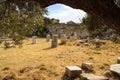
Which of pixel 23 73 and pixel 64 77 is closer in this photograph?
pixel 64 77

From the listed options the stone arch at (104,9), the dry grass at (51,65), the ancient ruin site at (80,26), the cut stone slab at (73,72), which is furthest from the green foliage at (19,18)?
the stone arch at (104,9)

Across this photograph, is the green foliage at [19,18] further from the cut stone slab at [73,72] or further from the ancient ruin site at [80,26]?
the cut stone slab at [73,72]

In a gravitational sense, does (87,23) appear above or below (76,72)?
above

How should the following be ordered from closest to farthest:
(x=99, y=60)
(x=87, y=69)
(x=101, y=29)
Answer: (x=101, y=29), (x=87, y=69), (x=99, y=60)

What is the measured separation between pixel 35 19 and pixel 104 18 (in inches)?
226

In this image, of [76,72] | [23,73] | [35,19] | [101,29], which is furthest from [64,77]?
[101,29]

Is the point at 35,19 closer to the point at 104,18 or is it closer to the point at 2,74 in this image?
the point at 2,74

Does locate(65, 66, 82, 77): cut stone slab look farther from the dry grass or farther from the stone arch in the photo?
the stone arch

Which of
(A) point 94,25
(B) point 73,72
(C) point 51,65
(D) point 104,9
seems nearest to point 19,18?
(A) point 94,25

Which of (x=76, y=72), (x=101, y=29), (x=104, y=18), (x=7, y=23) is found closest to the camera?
(x=104, y=18)

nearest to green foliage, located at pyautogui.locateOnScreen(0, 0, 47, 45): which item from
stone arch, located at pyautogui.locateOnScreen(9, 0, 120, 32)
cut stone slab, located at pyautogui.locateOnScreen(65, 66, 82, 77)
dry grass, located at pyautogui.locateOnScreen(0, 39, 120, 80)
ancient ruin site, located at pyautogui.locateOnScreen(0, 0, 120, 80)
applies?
ancient ruin site, located at pyautogui.locateOnScreen(0, 0, 120, 80)

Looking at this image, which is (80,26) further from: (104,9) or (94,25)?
(104,9)

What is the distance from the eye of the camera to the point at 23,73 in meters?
13.9

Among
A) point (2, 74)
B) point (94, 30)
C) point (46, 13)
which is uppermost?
point (46, 13)
